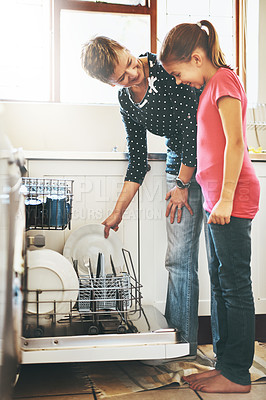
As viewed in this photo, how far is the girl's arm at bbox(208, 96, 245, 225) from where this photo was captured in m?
1.32

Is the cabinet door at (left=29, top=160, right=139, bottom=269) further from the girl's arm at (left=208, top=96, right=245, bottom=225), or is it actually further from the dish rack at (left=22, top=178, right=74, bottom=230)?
the girl's arm at (left=208, top=96, right=245, bottom=225)

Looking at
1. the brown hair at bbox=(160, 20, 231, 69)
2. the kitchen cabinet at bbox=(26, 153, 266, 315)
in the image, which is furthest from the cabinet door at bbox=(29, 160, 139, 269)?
the brown hair at bbox=(160, 20, 231, 69)

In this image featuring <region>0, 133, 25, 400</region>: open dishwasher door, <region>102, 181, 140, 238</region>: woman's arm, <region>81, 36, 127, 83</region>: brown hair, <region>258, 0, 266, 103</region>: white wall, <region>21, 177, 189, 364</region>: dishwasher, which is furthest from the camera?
<region>258, 0, 266, 103</region>: white wall

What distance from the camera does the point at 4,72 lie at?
1455 millimetres

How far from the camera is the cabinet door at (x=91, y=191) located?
1.46m

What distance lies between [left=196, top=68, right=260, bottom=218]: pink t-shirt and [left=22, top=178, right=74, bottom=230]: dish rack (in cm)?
44

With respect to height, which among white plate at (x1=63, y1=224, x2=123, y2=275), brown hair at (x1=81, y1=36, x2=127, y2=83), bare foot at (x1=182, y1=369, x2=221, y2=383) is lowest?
bare foot at (x1=182, y1=369, x2=221, y2=383)

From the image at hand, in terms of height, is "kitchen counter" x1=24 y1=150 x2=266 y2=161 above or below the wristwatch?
above

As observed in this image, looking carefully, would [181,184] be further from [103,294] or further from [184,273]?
[103,294]

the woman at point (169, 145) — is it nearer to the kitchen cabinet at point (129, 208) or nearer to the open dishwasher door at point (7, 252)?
the kitchen cabinet at point (129, 208)

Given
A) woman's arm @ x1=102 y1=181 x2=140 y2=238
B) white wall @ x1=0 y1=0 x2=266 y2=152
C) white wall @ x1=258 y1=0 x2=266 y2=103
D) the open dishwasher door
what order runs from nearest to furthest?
the open dishwasher door < woman's arm @ x1=102 y1=181 x2=140 y2=238 < white wall @ x1=258 y1=0 x2=266 y2=103 < white wall @ x1=0 y1=0 x2=266 y2=152

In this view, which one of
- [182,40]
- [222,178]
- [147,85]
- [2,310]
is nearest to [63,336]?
[2,310]

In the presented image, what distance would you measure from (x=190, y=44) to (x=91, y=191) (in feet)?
1.84

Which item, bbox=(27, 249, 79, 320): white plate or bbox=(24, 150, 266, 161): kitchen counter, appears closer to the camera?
bbox=(27, 249, 79, 320): white plate
